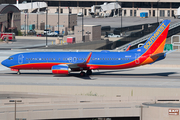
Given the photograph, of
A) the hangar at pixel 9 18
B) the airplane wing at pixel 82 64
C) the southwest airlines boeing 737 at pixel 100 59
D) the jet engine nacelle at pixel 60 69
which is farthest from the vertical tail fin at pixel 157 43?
the hangar at pixel 9 18

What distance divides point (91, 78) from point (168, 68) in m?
18.6

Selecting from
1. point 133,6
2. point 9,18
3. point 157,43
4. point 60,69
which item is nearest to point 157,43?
point 157,43

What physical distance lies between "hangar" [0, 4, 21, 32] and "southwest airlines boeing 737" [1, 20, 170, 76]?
78903mm

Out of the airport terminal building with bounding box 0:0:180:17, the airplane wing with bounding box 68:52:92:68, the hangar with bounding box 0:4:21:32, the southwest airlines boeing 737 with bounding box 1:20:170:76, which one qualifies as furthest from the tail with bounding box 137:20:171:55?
the airport terminal building with bounding box 0:0:180:17

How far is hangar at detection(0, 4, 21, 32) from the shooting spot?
12622 centimetres

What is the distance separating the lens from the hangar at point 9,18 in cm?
12622

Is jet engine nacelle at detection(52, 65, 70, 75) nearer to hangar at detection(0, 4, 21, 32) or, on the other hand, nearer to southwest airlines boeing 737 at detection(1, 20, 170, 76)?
southwest airlines boeing 737 at detection(1, 20, 170, 76)

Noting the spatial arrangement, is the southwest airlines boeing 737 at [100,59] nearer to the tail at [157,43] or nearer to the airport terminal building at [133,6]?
the tail at [157,43]

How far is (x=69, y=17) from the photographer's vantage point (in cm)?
13850

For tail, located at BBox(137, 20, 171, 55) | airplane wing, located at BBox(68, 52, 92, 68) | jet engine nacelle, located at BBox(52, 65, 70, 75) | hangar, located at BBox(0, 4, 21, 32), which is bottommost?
jet engine nacelle, located at BBox(52, 65, 70, 75)

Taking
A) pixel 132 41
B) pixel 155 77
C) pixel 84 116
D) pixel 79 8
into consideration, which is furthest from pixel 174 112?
pixel 79 8

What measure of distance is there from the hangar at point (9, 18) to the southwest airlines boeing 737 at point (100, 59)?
7890 cm

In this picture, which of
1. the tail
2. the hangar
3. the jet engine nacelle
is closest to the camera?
the jet engine nacelle

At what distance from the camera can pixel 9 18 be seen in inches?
5192
